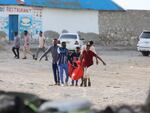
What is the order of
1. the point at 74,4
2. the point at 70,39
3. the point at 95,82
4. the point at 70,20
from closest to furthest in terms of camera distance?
the point at 95,82 < the point at 70,39 < the point at 74,4 < the point at 70,20

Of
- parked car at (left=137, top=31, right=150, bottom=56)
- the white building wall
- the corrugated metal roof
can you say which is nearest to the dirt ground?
parked car at (left=137, top=31, right=150, bottom=56)

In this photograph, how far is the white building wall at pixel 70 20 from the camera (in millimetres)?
50875

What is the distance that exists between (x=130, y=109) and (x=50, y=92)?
10.2m

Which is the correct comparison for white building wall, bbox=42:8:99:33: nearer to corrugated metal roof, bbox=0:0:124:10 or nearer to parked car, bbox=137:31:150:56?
corrugated metal roof, bbox=0:0:124:10

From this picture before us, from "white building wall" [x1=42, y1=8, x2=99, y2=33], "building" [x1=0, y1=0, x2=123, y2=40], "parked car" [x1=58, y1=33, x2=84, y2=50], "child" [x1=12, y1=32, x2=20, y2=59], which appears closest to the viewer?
"child" [x1=12, y1=32, x2=20, y2=59]

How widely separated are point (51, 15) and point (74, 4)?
2.75m

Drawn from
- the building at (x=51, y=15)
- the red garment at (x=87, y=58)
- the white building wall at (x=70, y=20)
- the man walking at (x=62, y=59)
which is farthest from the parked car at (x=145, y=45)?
the man walking at (x=62, y=59)

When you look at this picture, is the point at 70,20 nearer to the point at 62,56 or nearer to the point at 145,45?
the point at 145,45

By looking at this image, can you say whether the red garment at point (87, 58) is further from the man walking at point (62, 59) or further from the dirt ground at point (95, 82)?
the dirt ground at point (95, 82)

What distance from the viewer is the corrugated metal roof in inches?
1948

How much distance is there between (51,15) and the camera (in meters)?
51.1

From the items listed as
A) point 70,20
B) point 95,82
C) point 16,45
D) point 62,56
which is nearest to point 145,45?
point 16,45

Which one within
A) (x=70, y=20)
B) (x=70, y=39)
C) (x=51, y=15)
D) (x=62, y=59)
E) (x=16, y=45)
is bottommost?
(x=62, y=59)

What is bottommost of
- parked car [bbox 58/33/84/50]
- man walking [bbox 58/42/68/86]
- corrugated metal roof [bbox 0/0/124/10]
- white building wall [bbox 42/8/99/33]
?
man walking [bbox 58/42/68/86]
